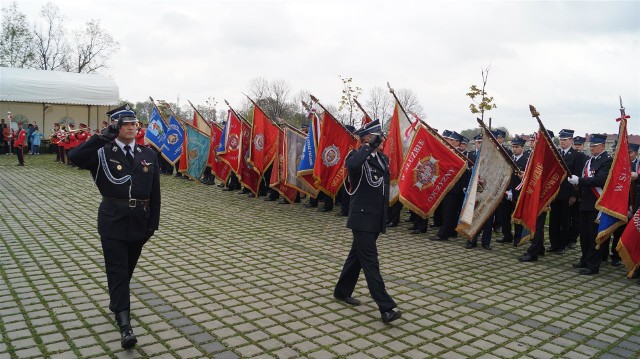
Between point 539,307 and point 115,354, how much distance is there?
408 cm

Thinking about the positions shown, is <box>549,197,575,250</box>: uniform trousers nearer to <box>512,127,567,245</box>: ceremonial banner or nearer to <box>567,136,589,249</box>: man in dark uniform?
<box>567,136,589,249</box>: man in dark uniform

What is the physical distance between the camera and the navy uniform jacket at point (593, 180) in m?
6.82

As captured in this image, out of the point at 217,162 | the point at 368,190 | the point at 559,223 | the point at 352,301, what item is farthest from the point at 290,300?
the point at 217,162

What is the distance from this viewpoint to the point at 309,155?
10750mm

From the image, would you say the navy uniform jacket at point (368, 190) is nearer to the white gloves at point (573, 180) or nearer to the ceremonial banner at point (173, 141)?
the white gloves at point (573, 180)

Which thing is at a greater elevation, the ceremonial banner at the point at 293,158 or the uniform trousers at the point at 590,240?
the ceremonial banner at the point at 293,158

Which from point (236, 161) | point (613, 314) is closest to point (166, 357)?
point (613, 314)

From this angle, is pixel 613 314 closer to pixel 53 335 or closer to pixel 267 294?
pixel 267 294

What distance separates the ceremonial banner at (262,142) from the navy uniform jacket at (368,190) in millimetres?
7361

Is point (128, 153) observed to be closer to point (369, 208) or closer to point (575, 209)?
point (369, 208)

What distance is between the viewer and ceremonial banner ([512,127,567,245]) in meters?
7.32

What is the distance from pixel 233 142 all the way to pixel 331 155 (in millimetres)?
3664

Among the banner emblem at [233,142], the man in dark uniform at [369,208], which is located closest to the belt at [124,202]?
the man in dark uniform at [369,208]

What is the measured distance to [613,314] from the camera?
511cm
